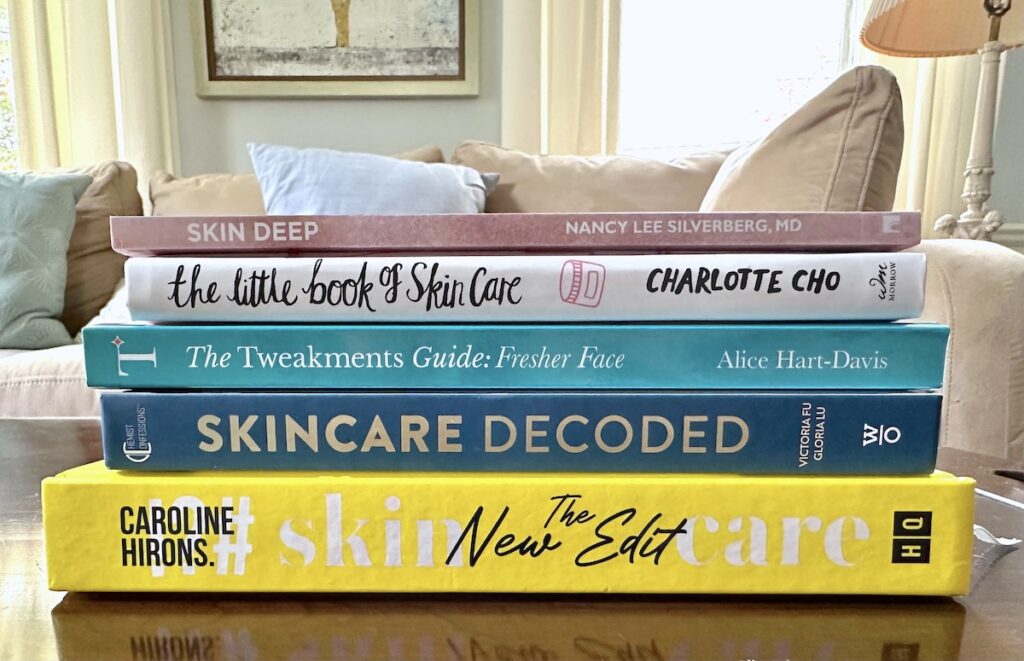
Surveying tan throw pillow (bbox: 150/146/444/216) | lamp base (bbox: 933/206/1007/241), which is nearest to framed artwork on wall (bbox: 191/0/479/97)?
tan throw pillow (bbox: 150/146/444/216)

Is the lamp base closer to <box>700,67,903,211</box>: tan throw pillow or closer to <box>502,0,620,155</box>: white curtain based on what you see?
<box>700,67,903,211</box>: tan throw pillow

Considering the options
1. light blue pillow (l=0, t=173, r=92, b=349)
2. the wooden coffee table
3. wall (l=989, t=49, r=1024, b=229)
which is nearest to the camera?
the wooden coffee table

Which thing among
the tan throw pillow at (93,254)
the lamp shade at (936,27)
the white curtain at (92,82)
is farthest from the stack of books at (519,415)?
the white curtain at (92,82)

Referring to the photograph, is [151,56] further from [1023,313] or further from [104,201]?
[1023,313]

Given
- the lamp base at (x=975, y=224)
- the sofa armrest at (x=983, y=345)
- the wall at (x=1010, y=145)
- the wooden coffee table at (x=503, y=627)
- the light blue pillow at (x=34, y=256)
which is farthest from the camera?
the wall at (x=1010, y=145)

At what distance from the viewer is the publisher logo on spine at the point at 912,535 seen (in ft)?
1.04

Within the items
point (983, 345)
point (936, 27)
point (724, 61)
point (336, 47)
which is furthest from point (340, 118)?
point (983, 345)

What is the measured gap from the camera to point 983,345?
881 mm

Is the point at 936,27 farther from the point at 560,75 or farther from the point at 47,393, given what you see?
the point at 47,393

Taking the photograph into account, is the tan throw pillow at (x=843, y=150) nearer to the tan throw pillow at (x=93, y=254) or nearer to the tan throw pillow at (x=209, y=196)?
the tan throw pillow at (x=209, y=196)

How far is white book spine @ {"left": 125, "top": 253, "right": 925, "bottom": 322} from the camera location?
325mm

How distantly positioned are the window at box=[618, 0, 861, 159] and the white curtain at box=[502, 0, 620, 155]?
0.24 ft

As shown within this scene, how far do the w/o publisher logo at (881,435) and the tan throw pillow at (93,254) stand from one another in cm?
167

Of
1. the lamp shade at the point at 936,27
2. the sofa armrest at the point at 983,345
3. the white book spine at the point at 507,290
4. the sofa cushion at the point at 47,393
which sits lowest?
the sofa cushion at the point at 47,393
